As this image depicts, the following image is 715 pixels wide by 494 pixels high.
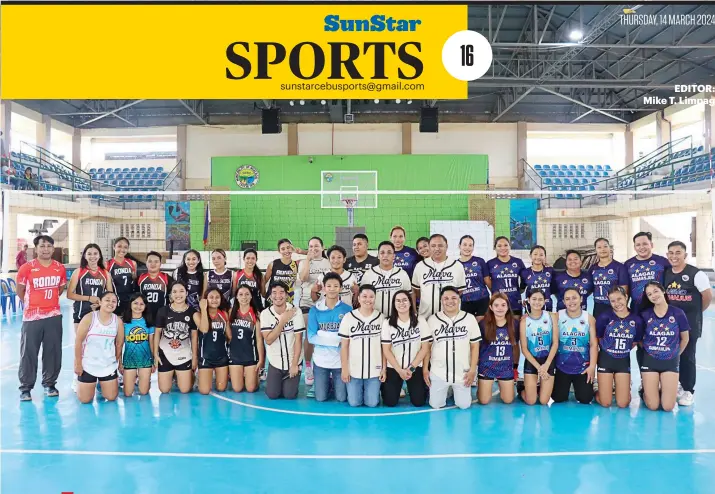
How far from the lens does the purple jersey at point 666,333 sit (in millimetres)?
4629

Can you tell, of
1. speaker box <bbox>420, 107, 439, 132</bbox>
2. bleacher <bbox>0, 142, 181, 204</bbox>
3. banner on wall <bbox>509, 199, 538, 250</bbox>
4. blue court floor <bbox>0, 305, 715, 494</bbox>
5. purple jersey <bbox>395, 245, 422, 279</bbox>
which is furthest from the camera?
banner on wall <bbox>509, 199, 538, 250</bbox>

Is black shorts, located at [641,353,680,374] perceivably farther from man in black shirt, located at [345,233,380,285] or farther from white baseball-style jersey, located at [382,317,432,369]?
man in black shirt, located at [345,233,380,285]

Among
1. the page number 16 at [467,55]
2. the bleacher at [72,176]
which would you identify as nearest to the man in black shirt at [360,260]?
the page number 16 at [467,55]

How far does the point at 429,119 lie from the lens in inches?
711

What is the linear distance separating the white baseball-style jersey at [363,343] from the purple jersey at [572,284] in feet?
6.59

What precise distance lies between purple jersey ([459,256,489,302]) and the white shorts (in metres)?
1.08

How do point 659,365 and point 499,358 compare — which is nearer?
point 659,365

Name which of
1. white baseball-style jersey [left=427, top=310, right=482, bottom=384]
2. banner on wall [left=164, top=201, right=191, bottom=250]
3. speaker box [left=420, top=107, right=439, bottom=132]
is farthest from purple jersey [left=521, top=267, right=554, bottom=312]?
banner on wall [left=164, top=201, right=191, bottom=250]

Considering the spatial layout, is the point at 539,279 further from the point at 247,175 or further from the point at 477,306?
the point at 247,175

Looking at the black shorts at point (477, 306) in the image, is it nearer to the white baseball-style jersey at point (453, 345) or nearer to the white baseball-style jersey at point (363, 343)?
the white baseball-style jersey at point (453, 345)

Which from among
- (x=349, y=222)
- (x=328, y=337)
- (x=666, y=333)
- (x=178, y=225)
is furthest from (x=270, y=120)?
(x=666, y=333)

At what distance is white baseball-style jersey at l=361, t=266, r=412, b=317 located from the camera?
16.9ft

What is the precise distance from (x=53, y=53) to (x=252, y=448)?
9.39 feet

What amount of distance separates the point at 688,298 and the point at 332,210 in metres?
14.3
